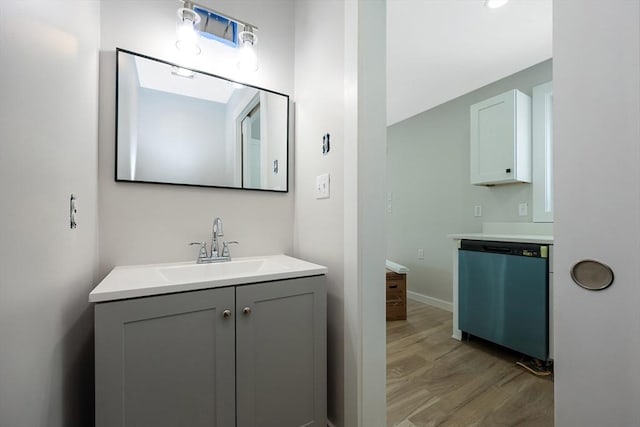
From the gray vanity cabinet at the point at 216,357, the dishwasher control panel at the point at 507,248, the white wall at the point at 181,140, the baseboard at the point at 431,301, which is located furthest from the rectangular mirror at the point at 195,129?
the baseboard at the point at 431,301

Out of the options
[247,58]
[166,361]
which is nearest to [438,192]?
[247,58]

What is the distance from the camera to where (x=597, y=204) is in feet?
1.60

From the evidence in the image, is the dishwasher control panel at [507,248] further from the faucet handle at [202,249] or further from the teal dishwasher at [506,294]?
the faucet handle at [202,249]

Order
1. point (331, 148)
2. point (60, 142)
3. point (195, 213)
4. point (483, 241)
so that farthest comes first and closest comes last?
point (483, 241)
point (195, 213)
point (331, 148)
point (60, 142)

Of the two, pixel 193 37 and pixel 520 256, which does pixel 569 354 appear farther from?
pixel 193 37

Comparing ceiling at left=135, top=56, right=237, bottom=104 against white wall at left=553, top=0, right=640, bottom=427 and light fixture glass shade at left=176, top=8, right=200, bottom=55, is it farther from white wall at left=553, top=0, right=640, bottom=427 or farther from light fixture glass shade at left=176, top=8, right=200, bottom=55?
white wall at left=553, top=0, right=640, bottom=427

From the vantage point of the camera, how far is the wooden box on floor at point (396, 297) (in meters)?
2.76

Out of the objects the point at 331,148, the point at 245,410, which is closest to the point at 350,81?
the point at 331,148

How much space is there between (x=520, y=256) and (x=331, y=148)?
163cm

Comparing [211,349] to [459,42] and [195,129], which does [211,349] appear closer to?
[195,129]

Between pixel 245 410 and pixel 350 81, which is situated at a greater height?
pixel 350 81

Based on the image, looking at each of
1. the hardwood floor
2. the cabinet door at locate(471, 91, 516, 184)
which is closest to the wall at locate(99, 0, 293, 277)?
the hardwood floor

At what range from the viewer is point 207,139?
143 centimetres

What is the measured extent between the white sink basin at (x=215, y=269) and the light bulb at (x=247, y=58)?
107cm
